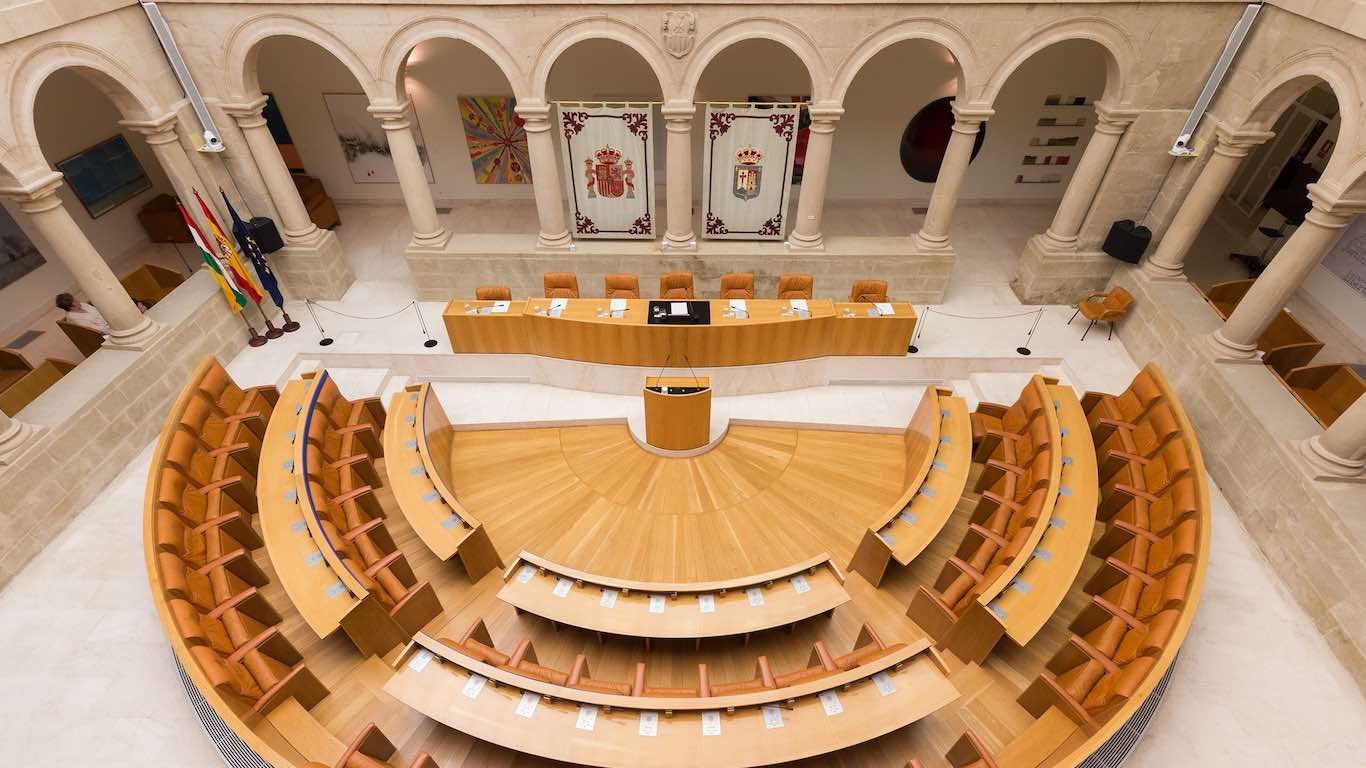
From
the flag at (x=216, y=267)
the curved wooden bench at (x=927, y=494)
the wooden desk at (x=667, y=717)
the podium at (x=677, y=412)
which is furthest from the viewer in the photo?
the flag at (x=216, y=267)

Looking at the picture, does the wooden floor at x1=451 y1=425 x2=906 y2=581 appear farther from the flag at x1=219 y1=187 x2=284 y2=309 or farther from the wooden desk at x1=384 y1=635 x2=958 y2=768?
the flag at x1=219 y1=187 x2=284 y2=309

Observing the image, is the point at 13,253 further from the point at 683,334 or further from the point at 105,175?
the point at 683,334

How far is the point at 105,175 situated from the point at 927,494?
1296 centimetres

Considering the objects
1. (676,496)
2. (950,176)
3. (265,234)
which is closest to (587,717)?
(676,496)

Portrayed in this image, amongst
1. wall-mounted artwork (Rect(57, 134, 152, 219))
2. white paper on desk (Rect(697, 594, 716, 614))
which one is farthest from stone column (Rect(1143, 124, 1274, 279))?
wall-mounted artwork (Rect(57, 134, 152, 219))

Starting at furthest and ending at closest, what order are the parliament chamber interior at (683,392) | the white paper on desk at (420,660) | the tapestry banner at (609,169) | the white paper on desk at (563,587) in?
the tapestry banner at (609,169)
the white paper on desk at (563,587)
the parliament chamber interior at (683,392)
the white paper on desk at (420,660)

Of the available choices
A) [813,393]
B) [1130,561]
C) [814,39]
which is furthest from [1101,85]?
[1130,561]

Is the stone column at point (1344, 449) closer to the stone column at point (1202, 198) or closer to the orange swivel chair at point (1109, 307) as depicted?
the orange swivel chair at point (1109, 307)

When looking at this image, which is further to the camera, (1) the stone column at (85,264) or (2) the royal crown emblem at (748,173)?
(2) the royal crown emblem at (748,173)

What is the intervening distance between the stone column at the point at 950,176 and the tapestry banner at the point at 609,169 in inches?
162

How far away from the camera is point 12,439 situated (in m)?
6.54

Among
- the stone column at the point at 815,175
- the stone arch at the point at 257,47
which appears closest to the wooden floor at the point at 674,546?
the stone column at the point at 815,175

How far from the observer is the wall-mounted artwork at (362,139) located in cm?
1135

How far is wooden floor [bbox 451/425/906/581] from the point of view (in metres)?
6.75
